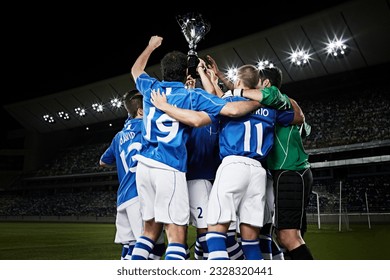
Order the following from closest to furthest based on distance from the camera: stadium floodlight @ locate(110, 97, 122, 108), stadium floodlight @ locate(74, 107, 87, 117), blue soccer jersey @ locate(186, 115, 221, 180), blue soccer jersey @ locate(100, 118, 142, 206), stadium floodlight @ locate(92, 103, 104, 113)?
blue soccer jersey @ locate(186, 115, 221, 180), blue soccer jersey @ locate(100, 118, 142, 206), stadium floodlight @ locate(110, 97, 122, 108), stadium floodlight @ locate(92, 103, 104, 113), stadium floodlight @ locate(74, 107, 87, 117)

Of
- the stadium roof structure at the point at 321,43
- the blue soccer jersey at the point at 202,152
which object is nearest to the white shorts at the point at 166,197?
the blue soccer jersey at the point at 202,152

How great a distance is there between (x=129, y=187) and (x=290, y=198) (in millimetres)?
1291

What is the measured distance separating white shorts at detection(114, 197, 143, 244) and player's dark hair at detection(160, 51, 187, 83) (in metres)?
1.04

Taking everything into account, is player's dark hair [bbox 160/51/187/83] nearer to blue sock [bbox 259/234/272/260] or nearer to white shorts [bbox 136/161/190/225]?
white shorts [bbox 136/161/190/225]

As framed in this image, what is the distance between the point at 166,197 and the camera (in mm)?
2467

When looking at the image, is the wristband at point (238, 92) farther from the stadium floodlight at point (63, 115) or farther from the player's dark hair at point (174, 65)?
the stadium floodlight at point (63, 115)

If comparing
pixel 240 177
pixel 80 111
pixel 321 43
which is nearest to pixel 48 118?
pixel 80 111

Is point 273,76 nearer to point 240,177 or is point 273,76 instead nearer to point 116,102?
point 240,177

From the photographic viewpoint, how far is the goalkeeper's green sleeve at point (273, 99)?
8.58 feet

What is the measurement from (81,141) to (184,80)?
27117 mm

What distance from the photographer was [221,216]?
238cm

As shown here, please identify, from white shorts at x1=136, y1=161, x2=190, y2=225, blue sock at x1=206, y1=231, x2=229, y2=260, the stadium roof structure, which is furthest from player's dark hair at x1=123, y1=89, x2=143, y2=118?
the stadium roof structure

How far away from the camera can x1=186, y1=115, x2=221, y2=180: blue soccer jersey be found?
2828 mm

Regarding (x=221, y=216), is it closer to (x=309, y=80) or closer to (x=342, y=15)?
(x=342, y=15)
